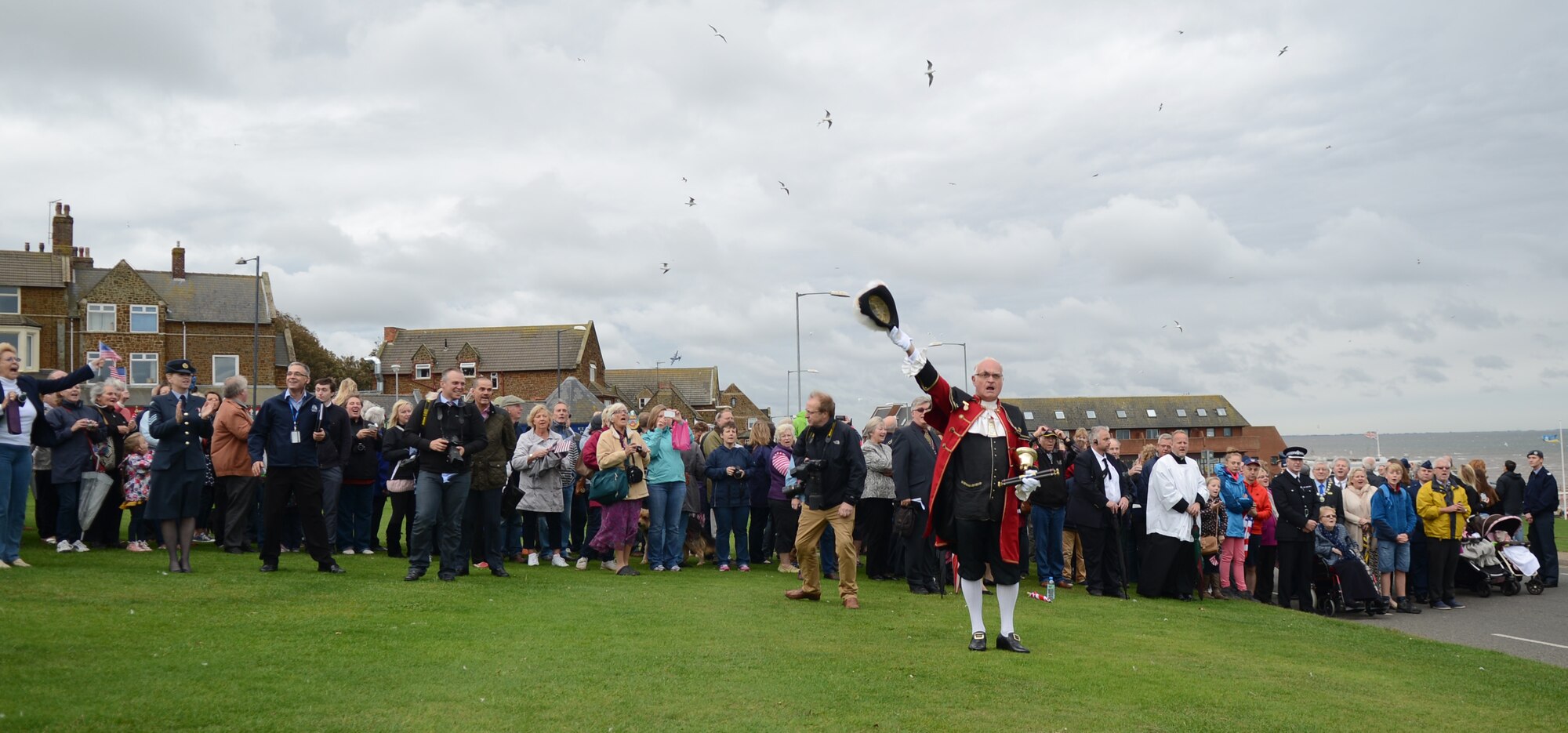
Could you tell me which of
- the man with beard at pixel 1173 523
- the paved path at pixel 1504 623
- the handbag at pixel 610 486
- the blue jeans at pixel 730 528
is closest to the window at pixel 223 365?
the blue jeans at pixel 730 528

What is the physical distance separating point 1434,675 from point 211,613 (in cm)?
967

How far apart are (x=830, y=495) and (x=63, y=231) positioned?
65.0m

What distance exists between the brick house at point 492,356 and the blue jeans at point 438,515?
238 feet

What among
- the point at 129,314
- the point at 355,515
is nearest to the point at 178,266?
the point at 129,314

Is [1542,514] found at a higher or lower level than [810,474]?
lower

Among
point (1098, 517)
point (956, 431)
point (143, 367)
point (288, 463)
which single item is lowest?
point (1098, 517)

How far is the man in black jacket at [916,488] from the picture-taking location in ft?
44.1

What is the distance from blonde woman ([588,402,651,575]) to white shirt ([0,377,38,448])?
5.69 m

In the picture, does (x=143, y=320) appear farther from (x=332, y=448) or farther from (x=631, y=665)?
(x=631, y=665)

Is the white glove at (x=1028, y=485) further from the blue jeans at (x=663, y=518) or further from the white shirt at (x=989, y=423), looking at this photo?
the blue jeans at (x=663, y=518)

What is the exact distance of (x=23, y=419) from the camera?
9906mm

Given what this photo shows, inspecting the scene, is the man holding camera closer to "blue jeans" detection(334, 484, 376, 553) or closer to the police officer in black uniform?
the police officer in black uniform

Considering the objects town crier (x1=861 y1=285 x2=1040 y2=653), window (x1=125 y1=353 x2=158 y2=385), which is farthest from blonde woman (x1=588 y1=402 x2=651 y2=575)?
window (x1=125 y1=353 x2=158 y2=385)

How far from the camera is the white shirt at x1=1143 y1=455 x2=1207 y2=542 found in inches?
570
